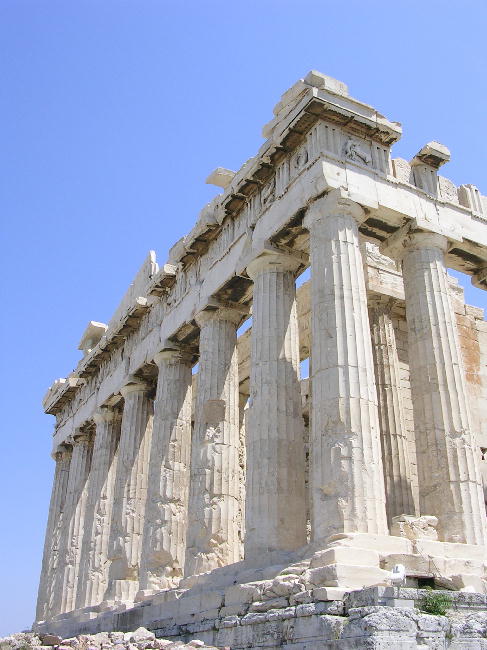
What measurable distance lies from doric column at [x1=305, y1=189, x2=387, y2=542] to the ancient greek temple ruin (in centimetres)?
3

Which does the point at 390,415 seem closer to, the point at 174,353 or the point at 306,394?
the point at 306,394

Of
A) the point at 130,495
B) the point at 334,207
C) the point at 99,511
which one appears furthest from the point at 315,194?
the point at 99,511

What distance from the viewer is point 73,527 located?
86.2ft

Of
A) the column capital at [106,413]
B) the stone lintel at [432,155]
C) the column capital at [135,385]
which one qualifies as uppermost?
the stone lintel at [432,155]

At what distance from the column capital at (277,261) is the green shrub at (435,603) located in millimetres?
8469

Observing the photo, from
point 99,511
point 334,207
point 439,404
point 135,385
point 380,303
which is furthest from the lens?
point 99,511

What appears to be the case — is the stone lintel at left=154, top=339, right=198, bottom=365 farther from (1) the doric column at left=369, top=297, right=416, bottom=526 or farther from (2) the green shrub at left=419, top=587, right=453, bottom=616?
(2) the green shrub at left=419, top=587, right=453, bottom=616

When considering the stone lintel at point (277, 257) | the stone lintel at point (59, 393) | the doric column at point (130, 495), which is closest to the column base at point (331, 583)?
Answer: the doric column at point (130, 495)

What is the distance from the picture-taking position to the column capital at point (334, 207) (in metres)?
14.1

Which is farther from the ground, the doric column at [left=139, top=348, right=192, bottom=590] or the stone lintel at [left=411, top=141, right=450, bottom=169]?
the stone lintel at [left=411, top=141, right=450, bottom=169]

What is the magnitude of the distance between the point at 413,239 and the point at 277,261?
2.90 metres

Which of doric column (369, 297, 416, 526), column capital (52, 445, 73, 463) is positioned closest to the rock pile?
doric column (369, 297, 416, 526)

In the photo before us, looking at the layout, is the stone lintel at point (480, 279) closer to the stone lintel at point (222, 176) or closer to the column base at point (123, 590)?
the stone lintel at point (222, 176)

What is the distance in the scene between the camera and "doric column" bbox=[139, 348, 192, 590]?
59.7 ft
